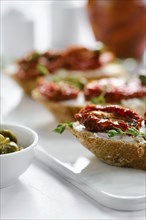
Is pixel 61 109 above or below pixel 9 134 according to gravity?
below

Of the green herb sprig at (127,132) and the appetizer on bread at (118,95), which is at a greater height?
the green herb sprig at (127,132)

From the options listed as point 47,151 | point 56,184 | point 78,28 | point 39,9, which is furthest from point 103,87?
point 39,9

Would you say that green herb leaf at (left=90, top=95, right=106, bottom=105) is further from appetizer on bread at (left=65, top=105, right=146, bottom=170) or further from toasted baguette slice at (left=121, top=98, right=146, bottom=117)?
appetizer on bread at (left=65, top=105, right=146, bottom=170)

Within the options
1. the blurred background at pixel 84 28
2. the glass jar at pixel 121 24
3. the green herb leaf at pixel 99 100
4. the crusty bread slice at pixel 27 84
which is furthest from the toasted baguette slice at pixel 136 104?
the glass jar at pixel 121 24

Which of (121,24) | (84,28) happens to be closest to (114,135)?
(121,24)

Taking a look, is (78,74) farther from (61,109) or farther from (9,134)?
(9,134)

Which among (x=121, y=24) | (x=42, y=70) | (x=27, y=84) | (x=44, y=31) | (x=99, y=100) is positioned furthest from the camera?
(x=44, y=31)

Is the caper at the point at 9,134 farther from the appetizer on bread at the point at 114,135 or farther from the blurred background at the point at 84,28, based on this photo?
the blurred background at the point at 84,28

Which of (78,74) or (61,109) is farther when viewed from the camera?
(78,74)

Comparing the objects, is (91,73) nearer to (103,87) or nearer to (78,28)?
(103,87)
